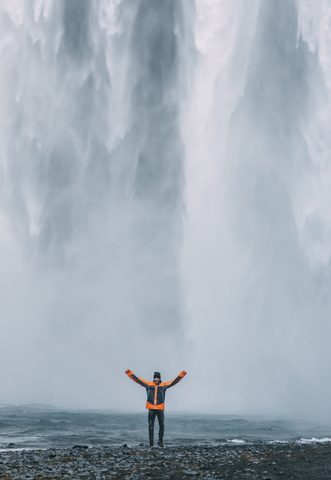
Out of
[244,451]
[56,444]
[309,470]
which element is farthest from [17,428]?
[309,470]

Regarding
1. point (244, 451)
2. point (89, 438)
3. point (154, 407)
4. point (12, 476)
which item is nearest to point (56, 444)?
point (89, 438)

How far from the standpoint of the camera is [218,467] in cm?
1493

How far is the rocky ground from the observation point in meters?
12.9

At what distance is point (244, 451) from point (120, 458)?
7.35 metres

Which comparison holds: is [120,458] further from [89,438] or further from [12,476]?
[89,438]

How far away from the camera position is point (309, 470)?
15.0 m

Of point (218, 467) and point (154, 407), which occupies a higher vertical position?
point (154, 407)

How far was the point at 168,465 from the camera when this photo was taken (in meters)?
14.8

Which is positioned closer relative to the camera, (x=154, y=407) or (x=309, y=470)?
(x=309, y=470)

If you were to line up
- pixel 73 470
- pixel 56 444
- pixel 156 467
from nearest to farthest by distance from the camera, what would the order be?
1. pixel 73 470
2. pixel 156 467
3. pixel 56 444

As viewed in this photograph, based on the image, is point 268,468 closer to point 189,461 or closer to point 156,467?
point 189,461

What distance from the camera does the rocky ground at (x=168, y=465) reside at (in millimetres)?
12906

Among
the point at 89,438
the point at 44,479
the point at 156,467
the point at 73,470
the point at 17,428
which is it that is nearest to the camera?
the point at 44,479

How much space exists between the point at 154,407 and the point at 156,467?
5792mm
